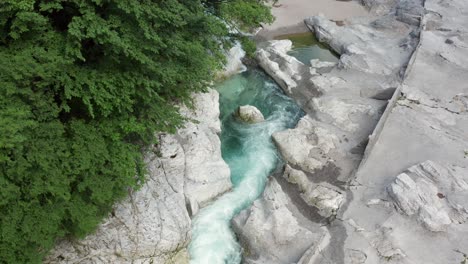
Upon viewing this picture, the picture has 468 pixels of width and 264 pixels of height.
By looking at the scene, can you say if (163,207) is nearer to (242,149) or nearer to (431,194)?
(242,149)

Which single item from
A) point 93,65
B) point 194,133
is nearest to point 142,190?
point 194,133

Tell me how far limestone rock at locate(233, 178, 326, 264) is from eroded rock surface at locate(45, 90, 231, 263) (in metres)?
2.25

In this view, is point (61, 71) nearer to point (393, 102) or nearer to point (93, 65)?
point (93, 65)

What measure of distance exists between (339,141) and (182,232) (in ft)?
34.5

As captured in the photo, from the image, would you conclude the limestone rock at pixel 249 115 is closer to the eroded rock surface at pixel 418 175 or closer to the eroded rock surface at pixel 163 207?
the eroded rock surface at pixel 163 207

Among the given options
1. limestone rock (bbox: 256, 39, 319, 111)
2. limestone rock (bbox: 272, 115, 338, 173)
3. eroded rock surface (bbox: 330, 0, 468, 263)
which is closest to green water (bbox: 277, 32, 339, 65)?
limestone rock (bbox: 256, 39, 319, 111)

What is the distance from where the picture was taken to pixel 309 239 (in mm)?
16297

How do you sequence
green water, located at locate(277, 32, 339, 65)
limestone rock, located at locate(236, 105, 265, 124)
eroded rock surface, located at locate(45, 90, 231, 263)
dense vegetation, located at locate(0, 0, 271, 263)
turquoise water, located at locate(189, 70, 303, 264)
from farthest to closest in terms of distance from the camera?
1. green water, located at locate(277, 32, 339, 65)
2. limestone rock, located at locate(236, 105, 265, 124)
3. turquoise water, located at locate(189, 70, 303, 264)
4. eroded rock surface, located at locate(45, 90, 231, 263)
5. dense vegetation, located at locate(0, 0, 271, 263)

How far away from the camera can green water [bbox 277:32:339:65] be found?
1210 inches

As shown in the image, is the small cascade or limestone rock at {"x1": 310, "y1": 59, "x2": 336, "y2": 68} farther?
limestone rock at {"x1": 310, "y1": 59, "x2": 336, "y2": 68}

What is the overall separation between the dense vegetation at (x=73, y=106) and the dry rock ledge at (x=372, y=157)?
22.2ft

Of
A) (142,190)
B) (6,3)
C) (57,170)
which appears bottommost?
(142,190)

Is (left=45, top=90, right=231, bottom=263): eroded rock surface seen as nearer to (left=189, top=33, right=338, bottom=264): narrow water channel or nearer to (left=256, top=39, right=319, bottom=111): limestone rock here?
(left=189, top=33, right=338, bottom=264): narrow water channel

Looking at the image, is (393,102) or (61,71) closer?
(61,71)
